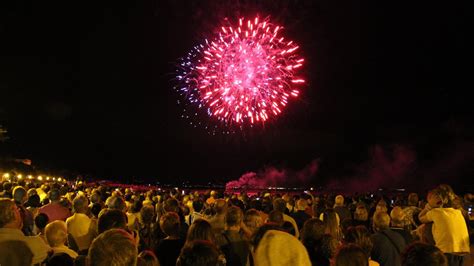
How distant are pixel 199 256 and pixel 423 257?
5.08ft

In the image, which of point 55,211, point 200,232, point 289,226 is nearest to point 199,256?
point 200,232

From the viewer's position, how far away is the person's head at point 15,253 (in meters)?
4.65

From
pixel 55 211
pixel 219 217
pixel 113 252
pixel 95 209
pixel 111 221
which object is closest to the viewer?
pixel 113 252

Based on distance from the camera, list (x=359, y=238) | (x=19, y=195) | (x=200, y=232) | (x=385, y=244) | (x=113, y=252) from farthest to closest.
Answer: (x=19, y=195) → (x=385, y=244) → (x=359, y=238) → (x=200, y=232) → (x=113, y=252)

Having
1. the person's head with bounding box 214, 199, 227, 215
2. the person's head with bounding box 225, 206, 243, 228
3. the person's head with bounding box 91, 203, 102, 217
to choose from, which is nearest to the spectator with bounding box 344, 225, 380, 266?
the person's head with bounding box 225, 206, 243, 228

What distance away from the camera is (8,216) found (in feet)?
16.0

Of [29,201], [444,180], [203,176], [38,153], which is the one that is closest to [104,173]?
[38,153]

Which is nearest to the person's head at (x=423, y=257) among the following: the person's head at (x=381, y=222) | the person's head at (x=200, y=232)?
the person's head at (x=200, y=232)

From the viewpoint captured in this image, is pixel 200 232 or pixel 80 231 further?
pixel 80 231

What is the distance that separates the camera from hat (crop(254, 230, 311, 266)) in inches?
171

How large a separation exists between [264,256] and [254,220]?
70.1 inches

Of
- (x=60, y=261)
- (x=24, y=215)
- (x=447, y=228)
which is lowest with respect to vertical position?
(x=60, y=261)

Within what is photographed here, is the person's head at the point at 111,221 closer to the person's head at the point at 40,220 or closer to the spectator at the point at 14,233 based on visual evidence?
the spectator at the point at 14,233

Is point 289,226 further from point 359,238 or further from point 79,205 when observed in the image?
point 79,205
